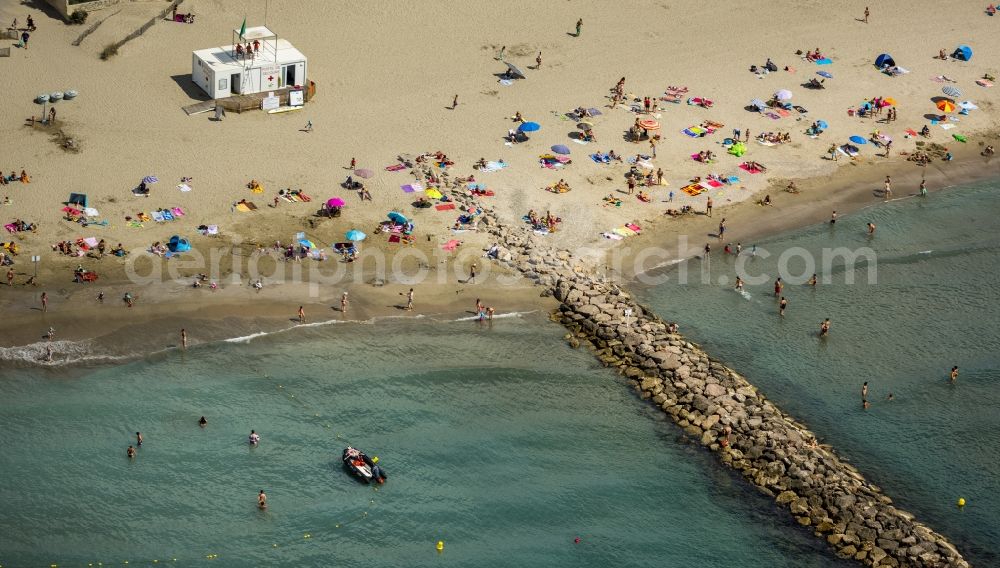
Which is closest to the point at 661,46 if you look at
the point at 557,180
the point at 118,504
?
the point at 557,180

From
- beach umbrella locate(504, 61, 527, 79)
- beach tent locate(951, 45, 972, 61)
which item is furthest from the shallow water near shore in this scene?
beach tent locate(951, 45, 972, 61)

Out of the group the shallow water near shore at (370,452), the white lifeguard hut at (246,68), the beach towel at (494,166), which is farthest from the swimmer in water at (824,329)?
the white lifeguard hut at (246,68)

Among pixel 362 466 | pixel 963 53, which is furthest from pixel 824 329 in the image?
pixel 963 53

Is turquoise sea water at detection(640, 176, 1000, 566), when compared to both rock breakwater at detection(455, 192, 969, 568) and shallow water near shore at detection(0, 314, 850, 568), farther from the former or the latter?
shallow water near shore at detection(0, 314, 850, 568)

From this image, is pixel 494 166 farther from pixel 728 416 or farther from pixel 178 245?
pixel 728 416

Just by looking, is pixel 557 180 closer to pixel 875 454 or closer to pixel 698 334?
pixel 698 334

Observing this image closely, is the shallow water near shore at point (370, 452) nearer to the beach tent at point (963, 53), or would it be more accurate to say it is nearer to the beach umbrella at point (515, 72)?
the beach umbrella at point (515, 72)
